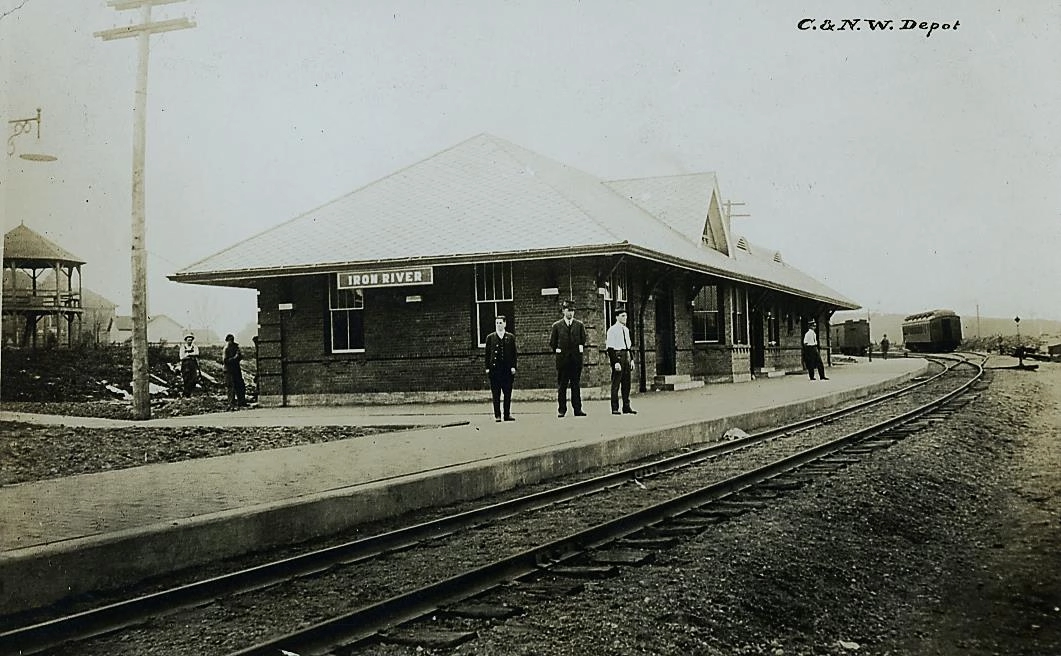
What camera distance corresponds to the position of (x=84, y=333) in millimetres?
5070

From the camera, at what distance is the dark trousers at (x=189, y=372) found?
19.2 feet

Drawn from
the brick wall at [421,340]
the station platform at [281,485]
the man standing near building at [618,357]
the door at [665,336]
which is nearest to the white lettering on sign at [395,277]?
the station platform at [281,485]

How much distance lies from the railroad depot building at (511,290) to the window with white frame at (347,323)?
1.2 inches

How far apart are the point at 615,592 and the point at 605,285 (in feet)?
29.0

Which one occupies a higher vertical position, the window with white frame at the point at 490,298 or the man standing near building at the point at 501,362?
Result: the window with white frame at the point at 490,298

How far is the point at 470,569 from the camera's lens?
4.52 metres

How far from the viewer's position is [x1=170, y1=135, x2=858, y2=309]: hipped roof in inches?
254

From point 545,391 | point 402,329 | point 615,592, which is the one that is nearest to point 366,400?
point 402,329

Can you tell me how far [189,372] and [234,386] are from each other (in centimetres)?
130

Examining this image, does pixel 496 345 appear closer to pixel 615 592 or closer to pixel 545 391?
pixel 545 391

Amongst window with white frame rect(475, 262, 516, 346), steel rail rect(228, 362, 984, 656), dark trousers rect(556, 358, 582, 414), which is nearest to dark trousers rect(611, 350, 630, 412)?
dark trousers rect(556, 358, 582, 414)

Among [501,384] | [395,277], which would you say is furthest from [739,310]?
[395,277]

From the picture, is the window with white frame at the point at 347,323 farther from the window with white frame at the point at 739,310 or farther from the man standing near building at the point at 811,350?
the man standing near building at the point at 811,350

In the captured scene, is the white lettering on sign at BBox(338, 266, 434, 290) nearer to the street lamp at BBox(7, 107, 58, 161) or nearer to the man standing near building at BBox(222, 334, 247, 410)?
the man standing near building at BBox(222, 334, 247, 410)
